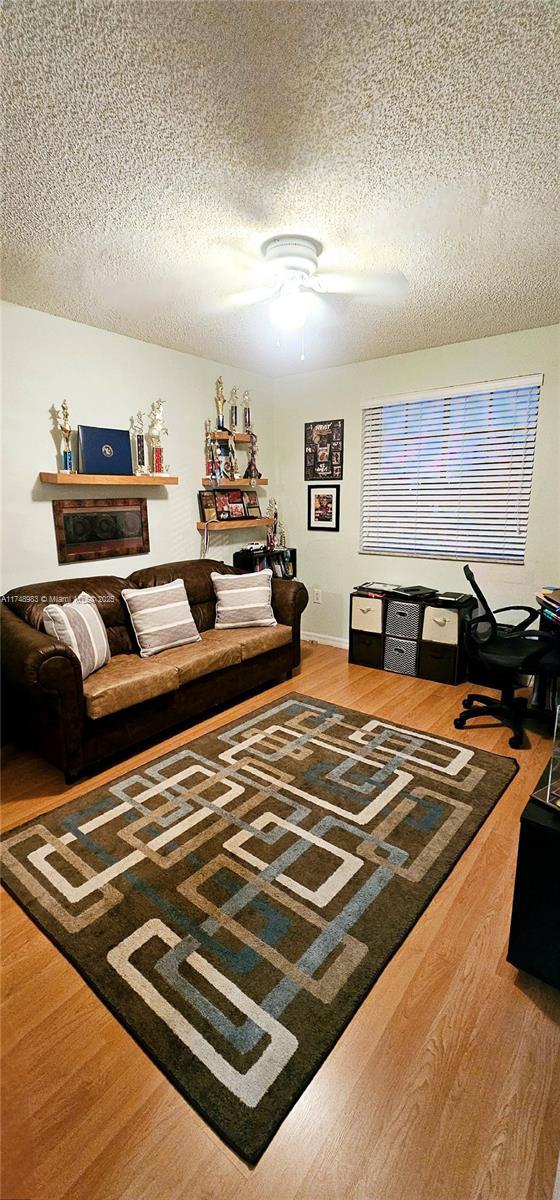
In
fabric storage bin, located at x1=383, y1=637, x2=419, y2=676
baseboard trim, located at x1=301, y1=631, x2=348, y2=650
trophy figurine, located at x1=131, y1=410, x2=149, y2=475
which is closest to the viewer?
trophy figurine, located at x1=131, y1=410, x2=149, y2=475

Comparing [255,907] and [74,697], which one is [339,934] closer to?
[255,907]

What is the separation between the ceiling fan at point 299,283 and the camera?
7.14 feet

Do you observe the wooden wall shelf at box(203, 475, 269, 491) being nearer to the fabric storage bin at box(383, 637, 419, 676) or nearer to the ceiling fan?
the ceiling fan

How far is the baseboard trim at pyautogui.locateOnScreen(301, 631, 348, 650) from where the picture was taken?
484cm

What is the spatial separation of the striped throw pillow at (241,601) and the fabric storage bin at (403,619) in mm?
1010

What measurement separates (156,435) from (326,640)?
8.21 ft

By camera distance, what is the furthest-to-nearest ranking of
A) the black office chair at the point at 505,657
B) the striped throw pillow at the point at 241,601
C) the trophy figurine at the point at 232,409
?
1. the trophy figurine at the point at 232,409
2. the striped throw pillow at the point at 241,601
3. the black office chair at the point at 505,657

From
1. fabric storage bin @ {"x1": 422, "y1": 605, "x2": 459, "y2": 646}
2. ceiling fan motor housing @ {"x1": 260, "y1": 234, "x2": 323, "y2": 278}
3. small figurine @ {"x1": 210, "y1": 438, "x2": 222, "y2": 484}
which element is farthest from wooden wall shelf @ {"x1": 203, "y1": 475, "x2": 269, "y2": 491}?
ceiling fan motor housing @ {"x1": 260, "y1": 234, "x2": 323, "y2": 278}

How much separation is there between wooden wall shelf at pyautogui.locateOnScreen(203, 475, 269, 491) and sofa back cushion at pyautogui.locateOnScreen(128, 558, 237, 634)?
73 cm

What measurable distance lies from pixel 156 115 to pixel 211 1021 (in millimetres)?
2591

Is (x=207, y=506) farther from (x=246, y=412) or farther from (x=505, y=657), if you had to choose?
(x=505, y=657)

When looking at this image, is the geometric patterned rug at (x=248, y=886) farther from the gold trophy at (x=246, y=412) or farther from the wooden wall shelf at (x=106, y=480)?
the gold trophy at (x=246, y=412)

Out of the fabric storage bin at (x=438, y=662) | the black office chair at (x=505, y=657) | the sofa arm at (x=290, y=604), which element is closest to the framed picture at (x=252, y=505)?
the sofa arm at (x=290, y=604)

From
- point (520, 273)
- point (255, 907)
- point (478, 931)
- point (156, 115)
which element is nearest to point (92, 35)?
point (156, 115)
